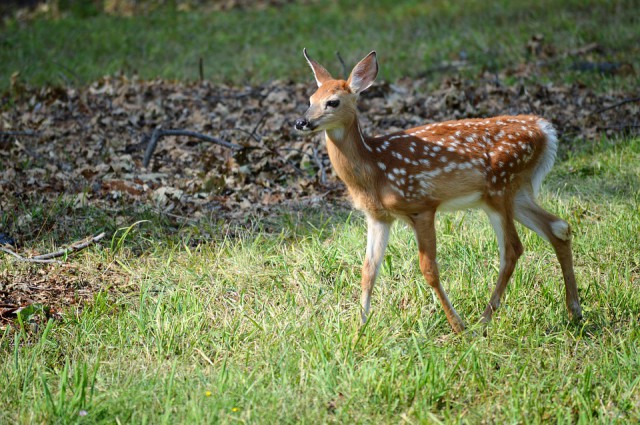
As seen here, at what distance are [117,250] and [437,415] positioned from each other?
299 centimetres

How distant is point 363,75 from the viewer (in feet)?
17.0

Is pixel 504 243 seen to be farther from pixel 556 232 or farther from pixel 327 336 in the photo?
pixel 327 336

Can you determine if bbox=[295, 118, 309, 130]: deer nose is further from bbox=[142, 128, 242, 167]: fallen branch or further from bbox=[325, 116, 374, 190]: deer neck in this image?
bbox=[142, 128, 242, 167]: fallen branch

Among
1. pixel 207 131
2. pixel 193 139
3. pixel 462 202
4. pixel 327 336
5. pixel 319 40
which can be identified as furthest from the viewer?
pixel 319 40

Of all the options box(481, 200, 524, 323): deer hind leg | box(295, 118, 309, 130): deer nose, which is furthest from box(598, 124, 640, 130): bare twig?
box(295, 118, 309, 130): deer nose

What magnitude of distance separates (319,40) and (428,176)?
8.78 meters

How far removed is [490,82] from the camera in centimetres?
984

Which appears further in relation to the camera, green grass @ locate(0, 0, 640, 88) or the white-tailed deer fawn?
green grass @ locate(0, 0, 640, 88)

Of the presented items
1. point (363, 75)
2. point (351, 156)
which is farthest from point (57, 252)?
point (363, 75)

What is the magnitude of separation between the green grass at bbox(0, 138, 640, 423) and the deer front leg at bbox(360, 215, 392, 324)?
139mm

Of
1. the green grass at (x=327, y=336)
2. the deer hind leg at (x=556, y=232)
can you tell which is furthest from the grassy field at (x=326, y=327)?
the deer hind leg at (x=556, y=232)

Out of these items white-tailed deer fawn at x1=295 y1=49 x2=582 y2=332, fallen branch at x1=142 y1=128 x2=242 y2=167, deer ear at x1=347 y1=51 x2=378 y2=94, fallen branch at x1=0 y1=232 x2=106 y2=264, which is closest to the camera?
white-tailed deer fawn at x1=295 y1=49 x2=582 y2=332

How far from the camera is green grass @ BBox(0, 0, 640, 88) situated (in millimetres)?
11211

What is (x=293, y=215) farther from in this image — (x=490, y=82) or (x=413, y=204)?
(x=490, y=82)
